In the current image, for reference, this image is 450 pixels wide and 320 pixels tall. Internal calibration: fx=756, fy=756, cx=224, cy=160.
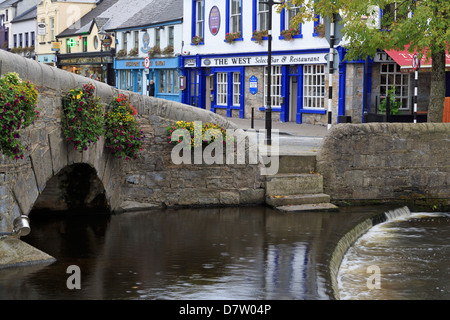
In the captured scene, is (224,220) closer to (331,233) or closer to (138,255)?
(331,233)

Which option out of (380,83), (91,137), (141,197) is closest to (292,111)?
(380,83)

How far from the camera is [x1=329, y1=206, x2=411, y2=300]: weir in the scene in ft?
29.9

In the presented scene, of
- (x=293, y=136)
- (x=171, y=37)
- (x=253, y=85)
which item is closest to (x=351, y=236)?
(x=293, y=136)

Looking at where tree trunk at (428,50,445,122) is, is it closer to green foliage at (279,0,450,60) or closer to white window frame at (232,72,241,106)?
green foliage at (279,0,450,60)

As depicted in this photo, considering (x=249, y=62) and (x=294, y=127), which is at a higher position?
(x=249, y=62)

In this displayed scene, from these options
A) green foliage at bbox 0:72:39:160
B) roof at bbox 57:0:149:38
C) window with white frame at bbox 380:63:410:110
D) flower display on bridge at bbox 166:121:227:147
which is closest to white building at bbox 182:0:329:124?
window with white frame at bbox 380:63:410:110

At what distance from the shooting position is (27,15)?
67.6 meters

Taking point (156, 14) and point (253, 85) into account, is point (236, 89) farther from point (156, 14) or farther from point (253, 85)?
point (156, 14)

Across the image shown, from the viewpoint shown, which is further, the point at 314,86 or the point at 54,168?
the point at 314,86

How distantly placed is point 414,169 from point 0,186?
360 inches

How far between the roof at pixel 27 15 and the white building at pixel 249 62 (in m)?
30.2

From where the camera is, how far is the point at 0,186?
28.3ft

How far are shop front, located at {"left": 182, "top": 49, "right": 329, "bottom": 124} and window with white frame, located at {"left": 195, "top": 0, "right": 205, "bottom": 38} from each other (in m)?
1.33

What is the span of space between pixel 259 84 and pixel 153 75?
12261 mm
